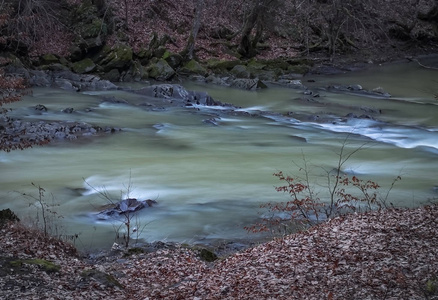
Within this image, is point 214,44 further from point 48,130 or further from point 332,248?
point 332,248

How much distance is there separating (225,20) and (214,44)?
14.2 feet

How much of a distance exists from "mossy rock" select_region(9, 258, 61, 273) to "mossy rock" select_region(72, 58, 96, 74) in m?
22.8

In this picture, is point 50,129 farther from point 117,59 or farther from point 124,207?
point 117,59

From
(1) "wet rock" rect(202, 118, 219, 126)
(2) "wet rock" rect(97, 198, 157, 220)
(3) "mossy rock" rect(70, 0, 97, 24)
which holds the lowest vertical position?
(2) "wet rock" rect(97, 198, 157, 220)

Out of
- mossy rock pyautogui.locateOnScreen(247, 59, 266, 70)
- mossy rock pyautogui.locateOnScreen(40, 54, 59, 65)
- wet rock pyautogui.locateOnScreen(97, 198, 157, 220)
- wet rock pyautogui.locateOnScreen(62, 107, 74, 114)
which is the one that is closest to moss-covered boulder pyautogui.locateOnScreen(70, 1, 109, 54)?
mossy rock pyautogui.locateOnScreen(40, 54, 59, 65)

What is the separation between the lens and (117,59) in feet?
98.8

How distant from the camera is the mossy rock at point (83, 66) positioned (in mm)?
29589

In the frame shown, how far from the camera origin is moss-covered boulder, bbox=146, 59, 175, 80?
1170 inches

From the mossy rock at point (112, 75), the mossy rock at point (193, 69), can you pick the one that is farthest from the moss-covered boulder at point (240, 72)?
the mossy rock at point (112, 75)

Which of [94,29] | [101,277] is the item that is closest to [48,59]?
[94,29]

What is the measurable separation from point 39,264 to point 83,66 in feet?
76.6

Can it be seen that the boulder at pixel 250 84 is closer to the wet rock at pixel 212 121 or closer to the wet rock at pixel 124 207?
the wet rock at pixel 212 121

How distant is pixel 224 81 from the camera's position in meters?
29.5

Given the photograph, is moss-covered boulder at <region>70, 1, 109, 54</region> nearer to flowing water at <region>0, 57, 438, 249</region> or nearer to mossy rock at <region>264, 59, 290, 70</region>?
flowing water at <region>0, 57, 438, 249</region>
